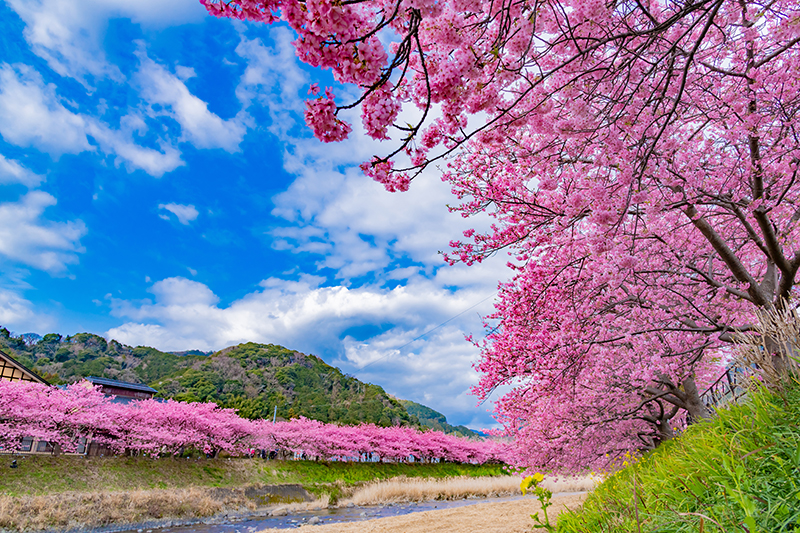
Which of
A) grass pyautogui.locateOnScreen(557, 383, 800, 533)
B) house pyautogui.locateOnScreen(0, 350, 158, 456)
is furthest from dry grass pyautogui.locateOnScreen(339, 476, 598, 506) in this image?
grass pyautogui.locateOnScreen(557, 383, 800, 533)

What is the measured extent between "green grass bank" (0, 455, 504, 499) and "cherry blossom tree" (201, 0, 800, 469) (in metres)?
16.7

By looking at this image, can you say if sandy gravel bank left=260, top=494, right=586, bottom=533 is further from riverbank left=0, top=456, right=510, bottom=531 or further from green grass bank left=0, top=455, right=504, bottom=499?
green grass bank left=0, top=455, right=504, bottom=499

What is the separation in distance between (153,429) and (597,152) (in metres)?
22.2

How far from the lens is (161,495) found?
14.6 meters

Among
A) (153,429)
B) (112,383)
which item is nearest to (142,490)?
(153,429)

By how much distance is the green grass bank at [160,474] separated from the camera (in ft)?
46.0

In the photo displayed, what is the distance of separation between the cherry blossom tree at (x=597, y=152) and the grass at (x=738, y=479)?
72.0 inches

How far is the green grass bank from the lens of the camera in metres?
14.0

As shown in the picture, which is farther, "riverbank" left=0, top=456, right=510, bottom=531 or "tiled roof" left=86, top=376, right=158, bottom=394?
"tiled roof" left=86, top=376, right=158, bottom=394

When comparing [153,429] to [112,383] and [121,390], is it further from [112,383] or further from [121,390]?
[121,390]

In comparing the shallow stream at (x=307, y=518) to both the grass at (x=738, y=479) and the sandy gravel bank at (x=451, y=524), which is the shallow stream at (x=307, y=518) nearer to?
the sandy gravel bank at (x=451, y=524)

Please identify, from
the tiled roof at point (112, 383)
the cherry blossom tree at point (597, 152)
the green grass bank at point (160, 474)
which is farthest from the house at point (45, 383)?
the cherry blossom tree at point (597, 152)

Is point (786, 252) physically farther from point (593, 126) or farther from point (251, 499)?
point (251, 499)

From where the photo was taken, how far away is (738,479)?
7.36 ft
